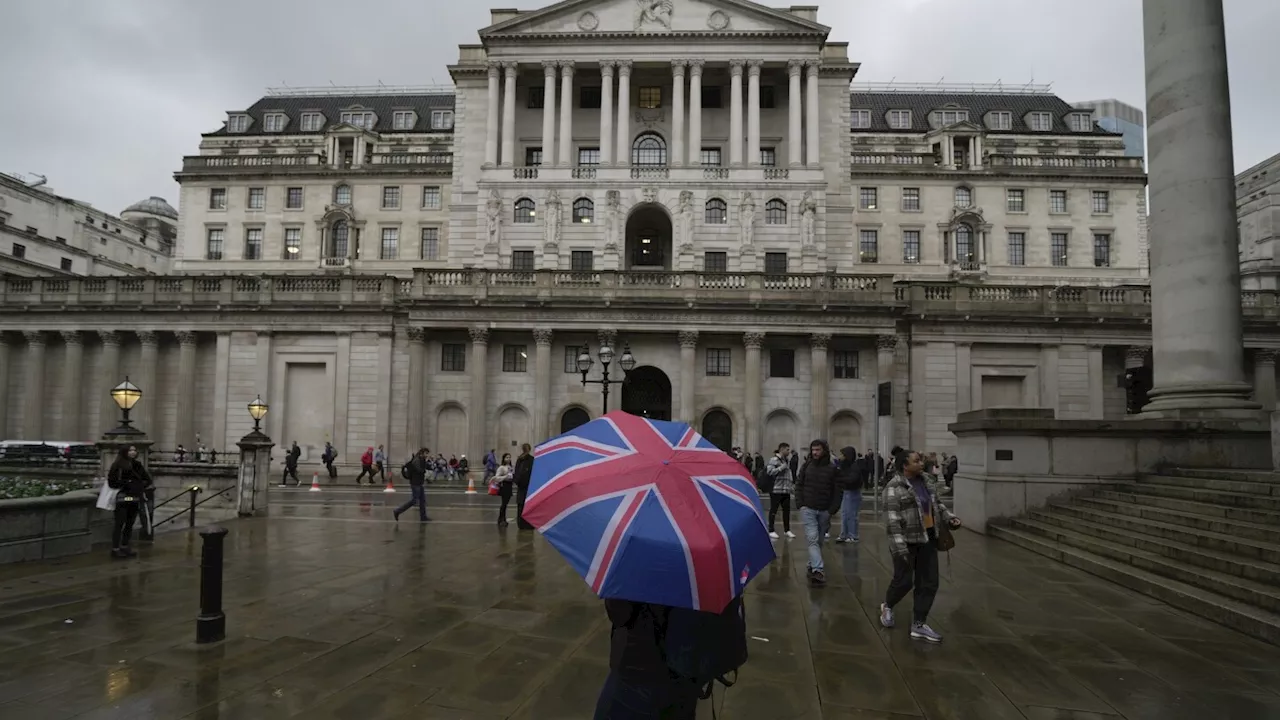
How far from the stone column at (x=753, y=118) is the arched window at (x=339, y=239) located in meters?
32.1

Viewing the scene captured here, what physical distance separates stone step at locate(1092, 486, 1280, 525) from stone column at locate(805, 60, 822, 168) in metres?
28.7

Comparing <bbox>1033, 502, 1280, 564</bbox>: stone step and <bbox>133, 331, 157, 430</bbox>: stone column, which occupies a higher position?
<bbox>133, 331, 157, 430</bbox>: stone column

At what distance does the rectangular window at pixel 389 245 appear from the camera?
2077 inches

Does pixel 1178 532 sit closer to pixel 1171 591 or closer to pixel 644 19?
pixel 1171 591

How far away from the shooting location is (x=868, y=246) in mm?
51531

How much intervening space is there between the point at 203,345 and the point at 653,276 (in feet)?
73.5

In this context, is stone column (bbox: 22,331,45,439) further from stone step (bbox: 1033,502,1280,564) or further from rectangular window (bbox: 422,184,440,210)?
stone step (bbox: 1033,502,1280,564)

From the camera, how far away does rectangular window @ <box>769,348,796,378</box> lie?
31.5 metres

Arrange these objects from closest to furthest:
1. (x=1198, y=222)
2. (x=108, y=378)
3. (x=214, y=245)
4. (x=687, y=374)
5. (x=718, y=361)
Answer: (x=1198, y=222), (x=687, y=374), (x=718, y=361), (x=108, y=378), (x=214, y=245)

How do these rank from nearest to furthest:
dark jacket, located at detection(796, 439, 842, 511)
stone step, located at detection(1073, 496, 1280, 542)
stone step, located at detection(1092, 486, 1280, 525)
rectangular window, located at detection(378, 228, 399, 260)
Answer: stone step, located at detection(1073, 496, 1280, 542), stone step, located at detection(1092, 486, 1280, 525), dark jacket, located at detection(796, 439, 842, 511), rectangular window, located at detection(378, 228, 399, 260)

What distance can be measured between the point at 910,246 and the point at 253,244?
1996 inches

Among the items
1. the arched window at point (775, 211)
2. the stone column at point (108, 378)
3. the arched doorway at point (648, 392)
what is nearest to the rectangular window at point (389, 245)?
the stone column at point (108, 378)

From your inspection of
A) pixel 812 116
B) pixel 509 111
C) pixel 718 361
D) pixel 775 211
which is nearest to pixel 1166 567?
pixel 718 361

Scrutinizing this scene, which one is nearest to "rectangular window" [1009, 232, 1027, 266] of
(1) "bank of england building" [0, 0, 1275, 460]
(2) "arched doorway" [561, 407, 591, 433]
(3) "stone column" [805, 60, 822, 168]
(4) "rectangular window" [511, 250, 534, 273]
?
(1) "bank of england building" [0, 0, 1275, 460]
